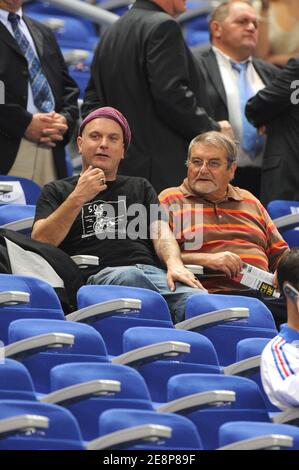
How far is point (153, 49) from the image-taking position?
6.48 metres

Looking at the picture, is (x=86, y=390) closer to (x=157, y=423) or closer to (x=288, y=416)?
(x=157, y=423)

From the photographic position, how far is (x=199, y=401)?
422 centimetres

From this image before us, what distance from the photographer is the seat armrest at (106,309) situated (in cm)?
483

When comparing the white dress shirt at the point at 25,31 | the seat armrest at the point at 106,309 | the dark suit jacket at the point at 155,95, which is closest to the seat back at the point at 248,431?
the seat armrest at the point at 106,309

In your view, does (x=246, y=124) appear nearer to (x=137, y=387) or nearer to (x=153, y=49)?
(x=153, y=49)

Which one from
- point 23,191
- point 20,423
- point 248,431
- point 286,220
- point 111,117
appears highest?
point 111,117

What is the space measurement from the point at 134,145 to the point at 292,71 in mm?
951

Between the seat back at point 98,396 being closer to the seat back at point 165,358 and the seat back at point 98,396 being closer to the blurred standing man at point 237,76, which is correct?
the seat back at point 165,358

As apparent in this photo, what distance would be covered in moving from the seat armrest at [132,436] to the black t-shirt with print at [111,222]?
1.65 m

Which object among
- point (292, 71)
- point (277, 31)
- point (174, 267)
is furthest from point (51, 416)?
point (277, 31)

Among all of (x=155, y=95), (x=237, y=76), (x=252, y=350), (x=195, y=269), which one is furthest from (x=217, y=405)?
(x=237, y=76)

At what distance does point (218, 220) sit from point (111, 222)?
0.47m

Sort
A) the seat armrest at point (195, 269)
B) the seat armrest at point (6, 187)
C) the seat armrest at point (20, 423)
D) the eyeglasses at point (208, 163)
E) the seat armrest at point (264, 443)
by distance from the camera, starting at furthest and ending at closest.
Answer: the seat armrest at point (6, 187) < the eyeglasses at point (208, 163) < the seat armrest at point (195, 269) < the seat armrest at point (264, 443) < the seat armrest at point (20, 423)
